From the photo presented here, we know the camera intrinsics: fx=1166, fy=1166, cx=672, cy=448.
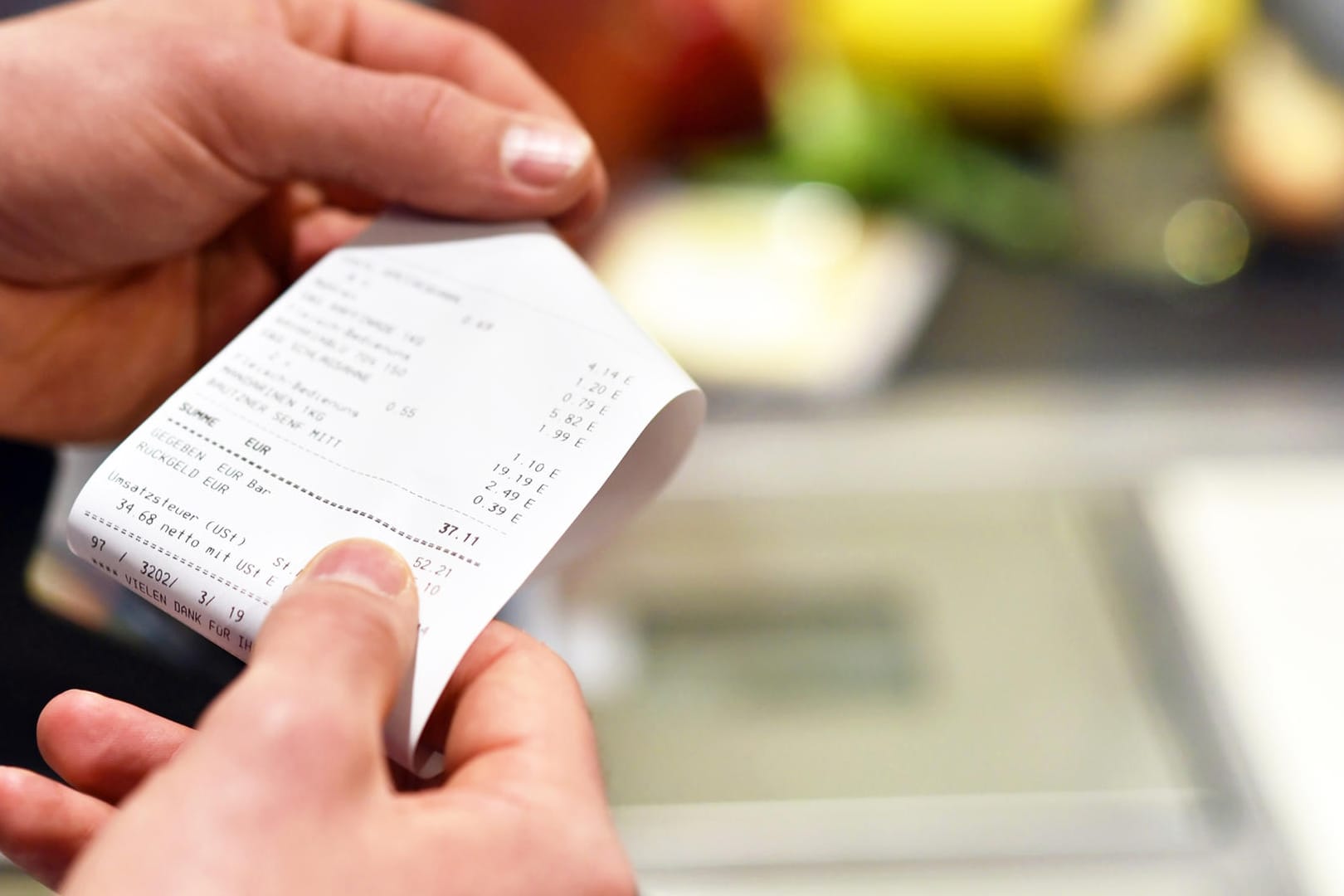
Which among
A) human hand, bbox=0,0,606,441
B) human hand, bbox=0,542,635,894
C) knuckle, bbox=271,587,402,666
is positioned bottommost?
human hand, bbox=0,542,635,894

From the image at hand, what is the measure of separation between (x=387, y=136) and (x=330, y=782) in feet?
0.93

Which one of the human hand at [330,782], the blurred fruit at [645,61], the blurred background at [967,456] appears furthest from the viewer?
the blurred fruit at [645,61]

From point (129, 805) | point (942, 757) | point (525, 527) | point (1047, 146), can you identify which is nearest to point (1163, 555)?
point (942, 757)

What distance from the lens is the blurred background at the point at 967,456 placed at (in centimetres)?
67

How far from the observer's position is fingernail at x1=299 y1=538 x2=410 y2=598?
33 cm

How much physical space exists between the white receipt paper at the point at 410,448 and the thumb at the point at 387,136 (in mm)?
38

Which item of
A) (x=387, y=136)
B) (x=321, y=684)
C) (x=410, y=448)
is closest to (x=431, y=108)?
(x=387, y=136)

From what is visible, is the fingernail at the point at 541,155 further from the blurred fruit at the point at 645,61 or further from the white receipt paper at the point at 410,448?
the blurred fruit at the point at 645,61

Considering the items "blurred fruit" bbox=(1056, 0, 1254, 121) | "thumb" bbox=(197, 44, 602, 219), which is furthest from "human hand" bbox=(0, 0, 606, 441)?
"blurred fruit" bbox=(1056, 0, 1254, 121)

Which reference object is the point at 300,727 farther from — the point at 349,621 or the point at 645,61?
the point at 645,61

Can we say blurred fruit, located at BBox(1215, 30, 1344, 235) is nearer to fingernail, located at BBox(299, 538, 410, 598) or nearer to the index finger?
the index finger

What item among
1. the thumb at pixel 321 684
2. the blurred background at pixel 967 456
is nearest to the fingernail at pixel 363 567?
the thumb at pixel 321 684

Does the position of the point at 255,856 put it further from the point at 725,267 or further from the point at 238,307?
the point at 725,267

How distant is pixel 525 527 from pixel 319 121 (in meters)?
0.22
